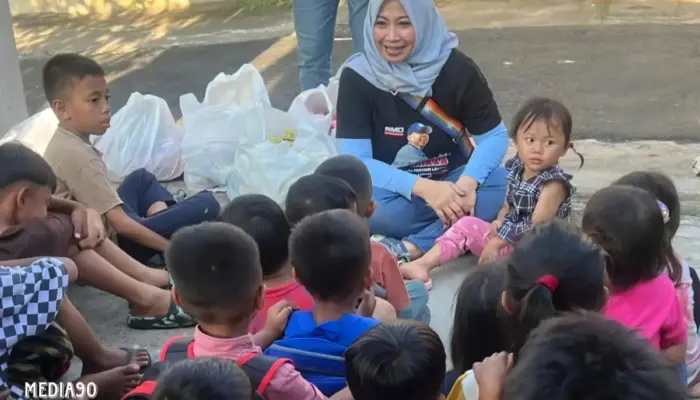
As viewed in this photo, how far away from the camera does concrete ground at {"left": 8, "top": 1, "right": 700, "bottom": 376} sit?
4.28 m

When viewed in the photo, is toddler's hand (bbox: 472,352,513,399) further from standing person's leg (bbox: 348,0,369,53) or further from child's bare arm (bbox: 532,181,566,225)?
standing person's leg (bbox: 348,0,369,53)

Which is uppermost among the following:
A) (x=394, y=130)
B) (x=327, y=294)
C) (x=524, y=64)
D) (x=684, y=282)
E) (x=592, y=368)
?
(x=592, y=368)

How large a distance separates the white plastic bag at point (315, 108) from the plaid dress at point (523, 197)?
128 cm

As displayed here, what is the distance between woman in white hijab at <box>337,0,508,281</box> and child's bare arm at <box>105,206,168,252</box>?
0.91 metres

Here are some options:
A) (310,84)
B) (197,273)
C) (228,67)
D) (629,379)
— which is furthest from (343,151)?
(228,67)

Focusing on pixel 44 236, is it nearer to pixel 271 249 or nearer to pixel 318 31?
pixel 271 249

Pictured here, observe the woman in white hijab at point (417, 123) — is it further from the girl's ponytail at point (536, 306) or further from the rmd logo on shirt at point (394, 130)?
the girl's ponytail at point (536, 306)

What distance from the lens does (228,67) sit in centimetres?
785

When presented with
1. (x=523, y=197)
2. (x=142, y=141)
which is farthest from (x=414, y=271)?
(x=142, y=141)

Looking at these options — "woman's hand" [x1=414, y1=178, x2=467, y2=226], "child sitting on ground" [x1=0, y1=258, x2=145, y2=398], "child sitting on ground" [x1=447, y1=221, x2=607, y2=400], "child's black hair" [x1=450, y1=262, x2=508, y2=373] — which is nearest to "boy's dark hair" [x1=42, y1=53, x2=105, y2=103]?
"child sitting on ground" [x1=0, y1=258, x2=145, y2=398]

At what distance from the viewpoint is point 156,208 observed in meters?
3.63

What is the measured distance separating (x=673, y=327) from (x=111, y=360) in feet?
5.69

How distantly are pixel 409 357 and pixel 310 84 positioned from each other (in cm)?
345

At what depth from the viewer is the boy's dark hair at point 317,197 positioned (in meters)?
2.59
